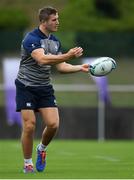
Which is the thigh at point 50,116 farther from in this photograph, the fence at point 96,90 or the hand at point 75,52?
the fence at point 96,90

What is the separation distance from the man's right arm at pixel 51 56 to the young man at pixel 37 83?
1 cm

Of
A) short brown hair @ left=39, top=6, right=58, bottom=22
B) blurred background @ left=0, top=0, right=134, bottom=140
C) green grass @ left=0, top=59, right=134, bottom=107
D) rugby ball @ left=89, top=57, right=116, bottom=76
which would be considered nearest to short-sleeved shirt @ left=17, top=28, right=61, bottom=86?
Answer: short brown hair @ left=39, top=6, right=58, bottom=22

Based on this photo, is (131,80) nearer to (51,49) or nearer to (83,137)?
(83,137)

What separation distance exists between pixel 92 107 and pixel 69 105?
0.67 metres

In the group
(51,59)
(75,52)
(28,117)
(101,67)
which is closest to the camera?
(75,52)

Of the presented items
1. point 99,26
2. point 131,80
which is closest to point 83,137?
point 131,80

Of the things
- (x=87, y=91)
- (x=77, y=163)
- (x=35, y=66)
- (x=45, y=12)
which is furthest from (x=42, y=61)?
(x=87, y=91)

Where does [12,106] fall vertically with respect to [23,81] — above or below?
A: below

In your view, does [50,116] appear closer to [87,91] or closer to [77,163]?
[77,163]

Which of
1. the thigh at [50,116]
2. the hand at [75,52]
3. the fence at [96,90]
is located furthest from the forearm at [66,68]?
the fence at [96,90]

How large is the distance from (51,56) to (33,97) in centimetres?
70

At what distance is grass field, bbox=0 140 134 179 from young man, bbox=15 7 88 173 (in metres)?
0.47

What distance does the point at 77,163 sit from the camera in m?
15.1

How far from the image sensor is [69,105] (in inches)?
1103
